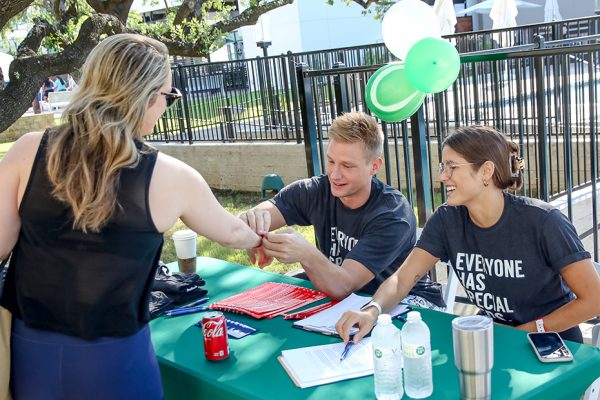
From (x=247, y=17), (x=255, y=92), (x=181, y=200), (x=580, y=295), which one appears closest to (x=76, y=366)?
(x=181, y=200)

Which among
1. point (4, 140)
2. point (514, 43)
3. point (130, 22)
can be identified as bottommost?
point (4, 140)

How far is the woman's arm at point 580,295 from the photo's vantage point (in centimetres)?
244

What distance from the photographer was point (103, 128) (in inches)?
74.4

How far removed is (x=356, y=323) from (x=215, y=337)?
1.59 ft

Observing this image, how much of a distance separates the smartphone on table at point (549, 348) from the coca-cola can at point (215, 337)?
0.98 metres

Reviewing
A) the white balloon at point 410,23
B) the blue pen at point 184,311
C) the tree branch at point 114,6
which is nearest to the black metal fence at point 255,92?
the tree branch at point 114,6

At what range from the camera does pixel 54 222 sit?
1.93 meters

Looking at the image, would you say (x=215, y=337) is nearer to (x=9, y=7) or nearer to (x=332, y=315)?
(x=332, y=315)

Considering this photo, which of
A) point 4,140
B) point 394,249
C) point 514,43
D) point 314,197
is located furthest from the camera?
point 4,140

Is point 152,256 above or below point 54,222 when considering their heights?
below

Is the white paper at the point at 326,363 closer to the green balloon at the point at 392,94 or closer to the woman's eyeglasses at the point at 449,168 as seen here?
the woman's eyeglasses at the point at 449,168

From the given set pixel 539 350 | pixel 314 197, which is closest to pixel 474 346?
pixel 539 350

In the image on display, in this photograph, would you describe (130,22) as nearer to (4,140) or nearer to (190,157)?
(190,157)

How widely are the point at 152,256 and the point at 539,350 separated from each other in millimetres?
1197
